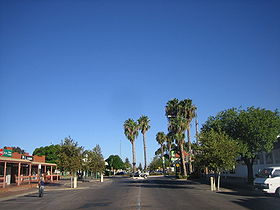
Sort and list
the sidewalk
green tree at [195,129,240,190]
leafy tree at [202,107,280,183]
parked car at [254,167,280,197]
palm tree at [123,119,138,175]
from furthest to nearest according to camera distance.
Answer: palm tree at [123,119,138,175]
leafy tree at [202,107,280,183]
green tree at [195,129,240,190]
the sidewalk
parked car at [254,167,280,197]

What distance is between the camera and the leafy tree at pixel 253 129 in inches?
1080

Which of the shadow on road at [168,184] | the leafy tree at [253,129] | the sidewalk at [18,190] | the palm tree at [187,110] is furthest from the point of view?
the palm tree at [187,110]

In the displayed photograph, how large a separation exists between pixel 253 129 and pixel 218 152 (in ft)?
14.9

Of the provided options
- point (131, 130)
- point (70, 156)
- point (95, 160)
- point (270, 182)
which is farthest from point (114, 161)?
point (270, 182)

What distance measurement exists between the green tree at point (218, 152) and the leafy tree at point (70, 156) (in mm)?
15321

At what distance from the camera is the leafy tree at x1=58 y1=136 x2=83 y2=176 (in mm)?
35219

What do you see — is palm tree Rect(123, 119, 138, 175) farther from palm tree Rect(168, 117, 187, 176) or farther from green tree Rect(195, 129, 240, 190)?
green tree Rect(195, 129, 240, 190)

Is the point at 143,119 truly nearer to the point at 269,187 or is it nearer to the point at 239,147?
the point at 239,147

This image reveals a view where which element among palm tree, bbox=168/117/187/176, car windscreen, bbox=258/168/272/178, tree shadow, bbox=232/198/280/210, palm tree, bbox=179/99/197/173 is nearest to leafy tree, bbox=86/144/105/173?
palm tree, bbox=168/117/187/176

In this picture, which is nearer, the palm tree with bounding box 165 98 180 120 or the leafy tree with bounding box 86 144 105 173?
the leafy tree with bounding box 86 144 105 173

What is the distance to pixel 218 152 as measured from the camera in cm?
2569

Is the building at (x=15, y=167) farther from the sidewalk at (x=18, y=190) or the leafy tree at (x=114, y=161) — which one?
the leafy tree at (x=114, y=161)

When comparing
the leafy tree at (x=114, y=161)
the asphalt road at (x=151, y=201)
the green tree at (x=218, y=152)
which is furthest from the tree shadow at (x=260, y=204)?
the leafy tree at (x=114, y=161)

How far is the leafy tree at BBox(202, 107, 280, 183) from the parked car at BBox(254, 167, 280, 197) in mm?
6639
